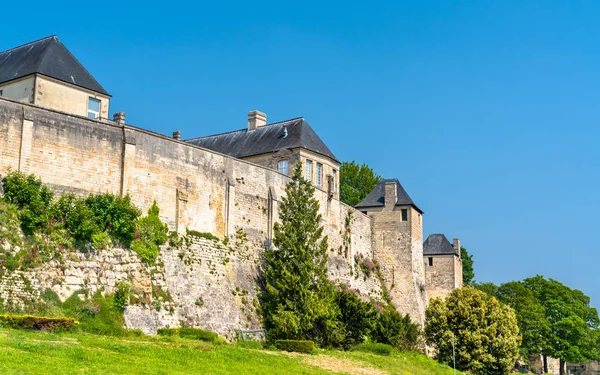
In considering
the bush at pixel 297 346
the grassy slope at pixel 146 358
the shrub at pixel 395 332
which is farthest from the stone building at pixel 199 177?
the shrub at pixel 395 332

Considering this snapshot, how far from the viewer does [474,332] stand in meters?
46.1

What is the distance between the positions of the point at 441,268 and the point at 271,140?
22.2 metres

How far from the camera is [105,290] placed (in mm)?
31906

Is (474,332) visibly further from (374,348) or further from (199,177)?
(199,177)

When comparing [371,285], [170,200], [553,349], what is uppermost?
[170,200]

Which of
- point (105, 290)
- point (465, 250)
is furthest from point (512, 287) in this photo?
point (105, 290)

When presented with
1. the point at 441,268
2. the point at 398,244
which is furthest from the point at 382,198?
the point at 441,268

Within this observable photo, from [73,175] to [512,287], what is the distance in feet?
192

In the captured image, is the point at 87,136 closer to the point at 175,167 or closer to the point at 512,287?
the point at 175,167

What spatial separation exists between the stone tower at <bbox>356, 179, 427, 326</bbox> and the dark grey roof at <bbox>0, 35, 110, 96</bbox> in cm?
2178

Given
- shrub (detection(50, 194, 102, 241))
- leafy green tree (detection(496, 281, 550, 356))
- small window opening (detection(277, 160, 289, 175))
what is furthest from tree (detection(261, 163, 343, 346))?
leafy green tree (detection(496, 281, 550, 356))

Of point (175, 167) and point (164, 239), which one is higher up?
point (175, 167)

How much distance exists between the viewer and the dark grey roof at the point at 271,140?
4822cm

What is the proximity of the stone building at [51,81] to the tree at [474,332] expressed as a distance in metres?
23.0
